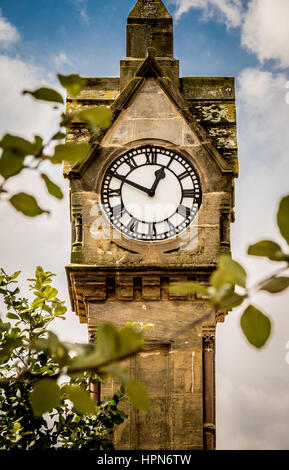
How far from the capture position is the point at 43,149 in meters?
2.00

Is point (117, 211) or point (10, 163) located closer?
point (10, 163)

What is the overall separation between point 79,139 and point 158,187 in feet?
3.55

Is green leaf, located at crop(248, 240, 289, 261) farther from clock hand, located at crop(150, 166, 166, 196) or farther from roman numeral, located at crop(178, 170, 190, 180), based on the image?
roman numeral, located at crop(178, 170, 190, 180)

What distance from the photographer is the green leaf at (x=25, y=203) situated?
6.83 ft

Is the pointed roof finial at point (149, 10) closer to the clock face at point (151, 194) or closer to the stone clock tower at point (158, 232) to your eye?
the stone clock tower at point (158, 232)

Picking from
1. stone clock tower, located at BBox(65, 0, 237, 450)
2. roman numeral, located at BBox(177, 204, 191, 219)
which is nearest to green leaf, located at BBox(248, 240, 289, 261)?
stone clock tower, located at BBox(65, 0, 237, 450)

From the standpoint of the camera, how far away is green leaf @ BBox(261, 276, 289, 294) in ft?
5.96

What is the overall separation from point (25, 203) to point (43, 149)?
15 centimetres

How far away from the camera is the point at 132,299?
10.3m

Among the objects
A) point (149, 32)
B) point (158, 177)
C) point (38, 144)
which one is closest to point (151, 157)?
point (158, 177)

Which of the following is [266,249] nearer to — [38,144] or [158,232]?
[38,144]
